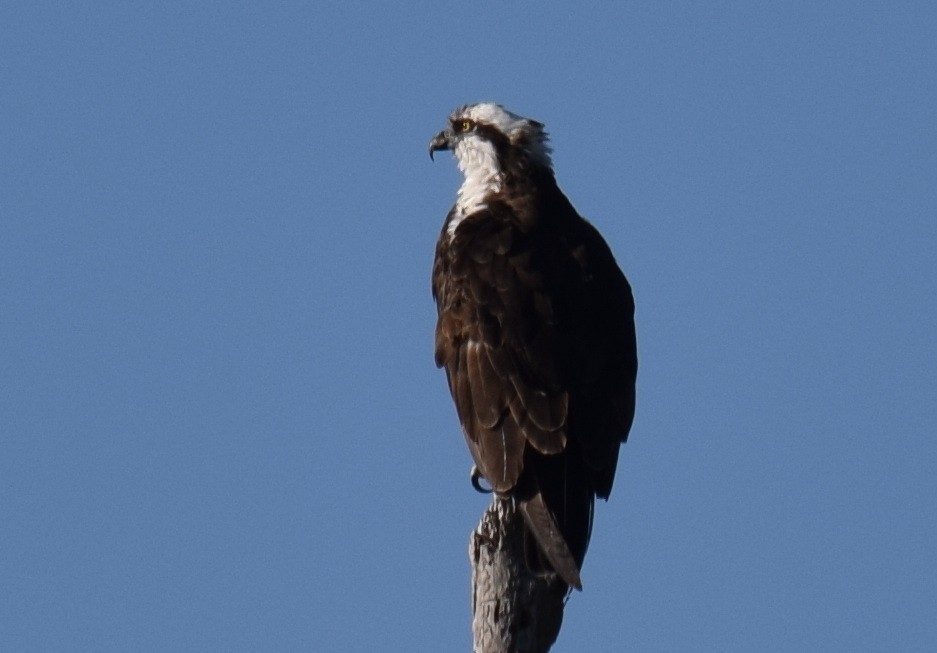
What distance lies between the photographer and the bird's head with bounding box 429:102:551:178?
11266 millimetres

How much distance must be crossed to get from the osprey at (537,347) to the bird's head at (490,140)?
3 cm

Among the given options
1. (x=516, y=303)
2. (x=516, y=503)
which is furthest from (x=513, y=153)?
(x=516, y=503)

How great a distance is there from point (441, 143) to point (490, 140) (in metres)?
0.59

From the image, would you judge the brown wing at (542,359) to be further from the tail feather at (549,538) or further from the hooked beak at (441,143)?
the hooked beak at (441,143)

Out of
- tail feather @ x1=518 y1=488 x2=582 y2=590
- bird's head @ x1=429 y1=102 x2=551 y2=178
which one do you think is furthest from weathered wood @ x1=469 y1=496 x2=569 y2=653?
bird's head @ x1=429 y1=102 x2=551 y2=178

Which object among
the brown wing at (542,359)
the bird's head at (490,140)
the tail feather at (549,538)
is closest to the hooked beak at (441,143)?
the bird's head at (490,140)

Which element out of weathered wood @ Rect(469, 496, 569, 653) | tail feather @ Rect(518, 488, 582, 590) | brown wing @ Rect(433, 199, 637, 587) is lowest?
weathered wood @ Rect(469, 496, 569, 653)

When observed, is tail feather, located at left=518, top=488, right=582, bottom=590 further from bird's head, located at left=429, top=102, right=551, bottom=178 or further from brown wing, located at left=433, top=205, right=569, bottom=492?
bird's head, located at left=429, top=102, right=551, bottom=178

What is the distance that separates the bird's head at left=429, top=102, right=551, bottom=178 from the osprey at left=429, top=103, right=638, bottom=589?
0.03 metres

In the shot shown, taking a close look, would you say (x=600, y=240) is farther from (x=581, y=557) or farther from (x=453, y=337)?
(x=581, y=557)

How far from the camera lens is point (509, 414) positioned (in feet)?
29.6

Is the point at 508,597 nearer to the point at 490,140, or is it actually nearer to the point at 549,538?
the point at 549,538

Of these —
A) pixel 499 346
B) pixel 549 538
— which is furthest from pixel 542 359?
pixel 549 538

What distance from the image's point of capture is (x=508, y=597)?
7629 mm
